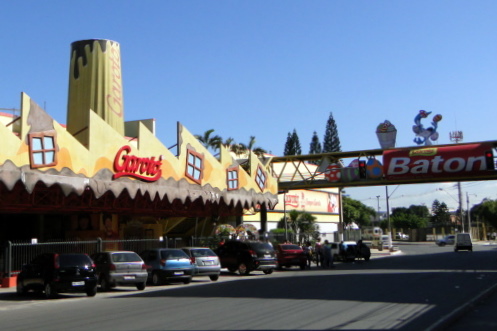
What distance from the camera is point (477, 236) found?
4523 inches

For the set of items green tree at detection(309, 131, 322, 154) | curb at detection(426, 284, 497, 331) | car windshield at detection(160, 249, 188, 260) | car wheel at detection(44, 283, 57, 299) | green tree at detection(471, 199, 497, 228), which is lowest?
curb at detection(426, 284, 497, 331)

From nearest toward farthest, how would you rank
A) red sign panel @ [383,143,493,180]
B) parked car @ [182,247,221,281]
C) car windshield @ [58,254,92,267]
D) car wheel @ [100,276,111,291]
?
car windshield @ [58,254,92,267] → car wheel @ [100,276,111,291] → parked car @ [182,247,221,281] → red sign panel @ [383,143,493,180]

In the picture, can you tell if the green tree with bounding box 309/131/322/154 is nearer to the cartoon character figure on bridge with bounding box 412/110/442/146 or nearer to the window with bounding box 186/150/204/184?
the cartoon character figure on bridge with bounding box 412/110/442/146

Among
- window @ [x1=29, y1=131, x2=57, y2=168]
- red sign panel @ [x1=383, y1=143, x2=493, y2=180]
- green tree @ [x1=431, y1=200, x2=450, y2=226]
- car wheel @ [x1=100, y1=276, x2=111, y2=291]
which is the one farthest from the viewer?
green tree @ [x1=431, y1=200, x2=450, y2=226]

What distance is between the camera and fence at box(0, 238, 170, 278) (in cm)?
2403

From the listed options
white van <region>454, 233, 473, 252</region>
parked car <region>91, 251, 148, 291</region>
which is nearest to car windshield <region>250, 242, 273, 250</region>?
parked car <region>91, 251, 148, 291</region>

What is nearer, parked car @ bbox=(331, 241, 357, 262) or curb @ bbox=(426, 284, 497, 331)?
curb @ bbox=(426, 284, 497, 331)

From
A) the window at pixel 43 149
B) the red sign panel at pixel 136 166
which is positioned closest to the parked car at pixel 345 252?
the red sign panel at pixel 136 166

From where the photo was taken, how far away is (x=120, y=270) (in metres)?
21.4

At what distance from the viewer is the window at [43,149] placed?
22250 mm

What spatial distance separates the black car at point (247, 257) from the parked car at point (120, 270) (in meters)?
8.34

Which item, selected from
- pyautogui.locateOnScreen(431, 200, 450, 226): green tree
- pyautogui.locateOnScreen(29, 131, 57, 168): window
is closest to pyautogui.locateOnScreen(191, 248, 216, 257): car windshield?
pyautogui.locateOnScreen(29, 131, 57, 168): window

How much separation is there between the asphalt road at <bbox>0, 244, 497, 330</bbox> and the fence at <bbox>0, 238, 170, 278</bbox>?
3.20m

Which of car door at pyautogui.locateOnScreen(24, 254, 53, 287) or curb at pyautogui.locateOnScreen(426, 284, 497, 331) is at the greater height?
car door at pyautogui.locateOnScreen(24, 254, 53, 287)
